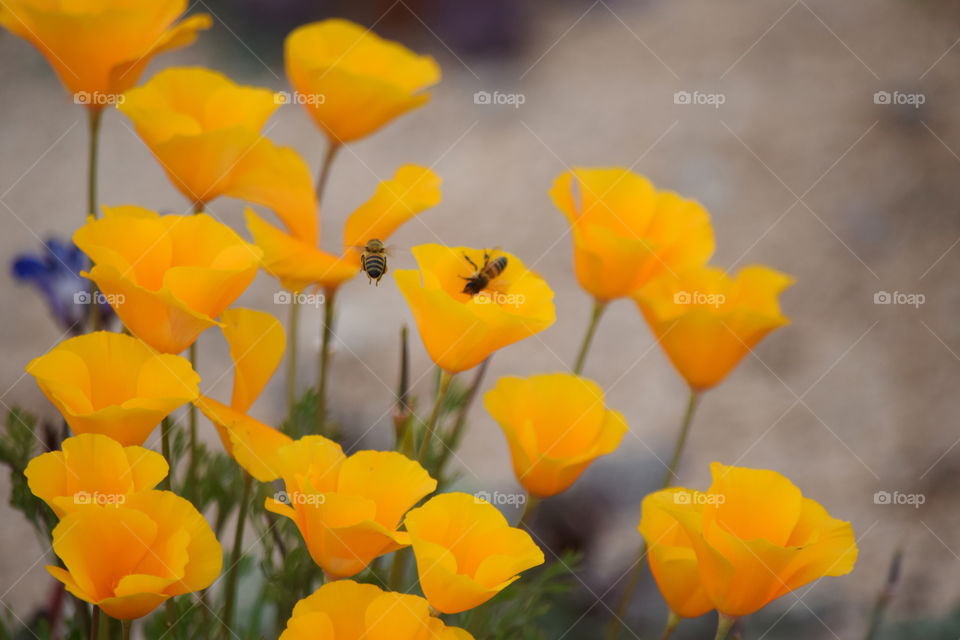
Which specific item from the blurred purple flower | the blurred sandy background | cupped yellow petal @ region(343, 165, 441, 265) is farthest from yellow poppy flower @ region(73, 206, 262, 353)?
the blurred sandy background

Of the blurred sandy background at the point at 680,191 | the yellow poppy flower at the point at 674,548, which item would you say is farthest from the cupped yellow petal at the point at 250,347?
the blurred sandy background at the point at 680,191

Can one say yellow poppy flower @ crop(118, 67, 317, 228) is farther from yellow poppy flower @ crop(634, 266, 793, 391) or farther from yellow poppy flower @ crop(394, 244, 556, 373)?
yellow poppy flower @ crop(634, 266, 793, 391)

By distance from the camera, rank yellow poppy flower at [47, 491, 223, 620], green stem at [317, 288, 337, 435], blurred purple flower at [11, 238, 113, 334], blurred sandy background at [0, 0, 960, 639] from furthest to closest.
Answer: blurred sandy background at [0, 0, 960, 639], blurred purple flower at [11, 238, 113, 334], green stem at [317, 288, 337, 435], yellow poppy flower at [47, 491, 223, 620]

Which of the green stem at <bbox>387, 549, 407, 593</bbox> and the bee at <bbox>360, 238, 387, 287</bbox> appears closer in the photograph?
the green stem at <bbox>387, 549, 407, 593</bbox>

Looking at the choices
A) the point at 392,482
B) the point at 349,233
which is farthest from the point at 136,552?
the point at 349,233

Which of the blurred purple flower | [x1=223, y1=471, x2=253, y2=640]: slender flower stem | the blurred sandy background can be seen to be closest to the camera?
[x1=223, y1=471, x2=253, y2=640]: slender flower stem

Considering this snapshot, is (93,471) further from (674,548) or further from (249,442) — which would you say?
(674,548)

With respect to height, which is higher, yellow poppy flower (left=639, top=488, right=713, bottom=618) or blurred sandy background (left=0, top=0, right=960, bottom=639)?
blurred sandy background (left=0, top=0, right=960, bottom=639)
